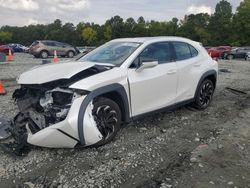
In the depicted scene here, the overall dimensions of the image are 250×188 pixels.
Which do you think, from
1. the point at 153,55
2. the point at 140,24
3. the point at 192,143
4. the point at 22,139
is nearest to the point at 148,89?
the point at 153,55

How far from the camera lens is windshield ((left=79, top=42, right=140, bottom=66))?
571 cm

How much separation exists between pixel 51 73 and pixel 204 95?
12.7 ft

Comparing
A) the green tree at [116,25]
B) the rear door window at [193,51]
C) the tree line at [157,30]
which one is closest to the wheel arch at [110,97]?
the rear door window at [193,51]

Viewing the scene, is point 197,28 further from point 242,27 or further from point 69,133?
point 69,133

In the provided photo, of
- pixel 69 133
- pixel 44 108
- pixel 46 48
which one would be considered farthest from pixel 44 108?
pixel 46 48

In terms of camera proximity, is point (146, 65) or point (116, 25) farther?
point (116, 25)

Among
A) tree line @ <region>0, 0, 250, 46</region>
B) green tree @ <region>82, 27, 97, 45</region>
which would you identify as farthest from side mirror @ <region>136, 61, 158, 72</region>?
green tree @ <region>82, 27, 97, 45</region>

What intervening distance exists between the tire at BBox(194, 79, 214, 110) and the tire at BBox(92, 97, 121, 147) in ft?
8.62

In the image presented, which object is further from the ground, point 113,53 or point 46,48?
point 113,53

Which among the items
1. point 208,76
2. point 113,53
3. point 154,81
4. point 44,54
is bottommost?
point 44,54

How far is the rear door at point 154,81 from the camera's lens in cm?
550

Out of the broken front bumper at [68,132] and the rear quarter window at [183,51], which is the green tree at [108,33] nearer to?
the rear quarter window at [183,51]

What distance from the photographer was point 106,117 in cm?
508

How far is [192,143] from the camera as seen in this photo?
17.9 ft
